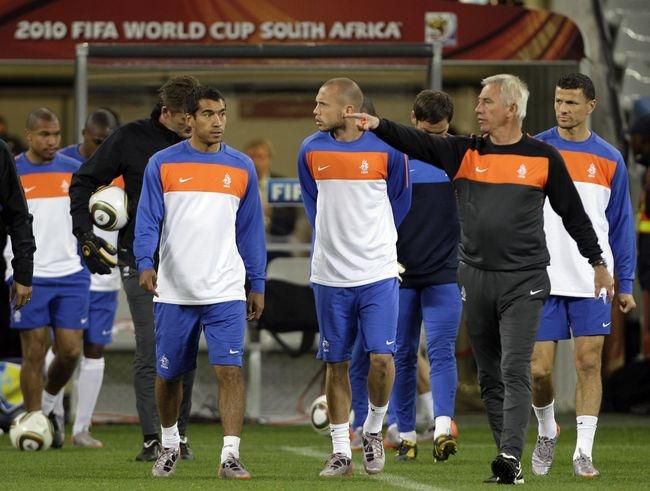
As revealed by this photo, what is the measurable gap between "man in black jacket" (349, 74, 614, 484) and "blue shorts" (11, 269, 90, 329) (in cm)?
394

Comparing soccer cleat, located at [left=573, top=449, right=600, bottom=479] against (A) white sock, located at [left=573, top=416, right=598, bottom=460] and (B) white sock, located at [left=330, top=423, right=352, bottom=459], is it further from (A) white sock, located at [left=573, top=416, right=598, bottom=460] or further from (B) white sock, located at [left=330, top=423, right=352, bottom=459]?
(B) white sock, located at [left=330, top=423, right=352, bottom=459]

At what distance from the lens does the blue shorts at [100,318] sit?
468 inches

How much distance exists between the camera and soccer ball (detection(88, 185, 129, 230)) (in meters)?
9.52

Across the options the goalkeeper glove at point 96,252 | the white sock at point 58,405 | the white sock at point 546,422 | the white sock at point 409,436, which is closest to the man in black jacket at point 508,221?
the white sock at point 546,422

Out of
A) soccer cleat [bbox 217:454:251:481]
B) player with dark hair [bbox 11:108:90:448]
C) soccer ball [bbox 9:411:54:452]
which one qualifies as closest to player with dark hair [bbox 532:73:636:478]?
soccer cleat [bbox 217:454:251:481]

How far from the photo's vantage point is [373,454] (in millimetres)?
8977

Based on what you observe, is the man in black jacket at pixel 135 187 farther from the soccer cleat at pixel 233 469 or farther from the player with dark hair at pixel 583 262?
the player with dark hair at pixel 583 262

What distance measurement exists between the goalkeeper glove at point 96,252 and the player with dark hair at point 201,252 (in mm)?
994

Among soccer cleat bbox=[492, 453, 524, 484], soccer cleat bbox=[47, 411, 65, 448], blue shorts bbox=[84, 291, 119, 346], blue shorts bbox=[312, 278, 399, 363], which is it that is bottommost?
soccer cleat bbox=[47, 411, 65, 448]

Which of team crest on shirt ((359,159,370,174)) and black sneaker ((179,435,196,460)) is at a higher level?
team crest on shirt ((359,159,370,174))

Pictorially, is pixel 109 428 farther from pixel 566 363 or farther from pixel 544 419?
pixel 544 419

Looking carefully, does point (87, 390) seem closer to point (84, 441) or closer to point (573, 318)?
point (84, 441)

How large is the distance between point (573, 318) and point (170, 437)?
2.23 m

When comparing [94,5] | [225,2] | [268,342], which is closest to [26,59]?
[94,5]
